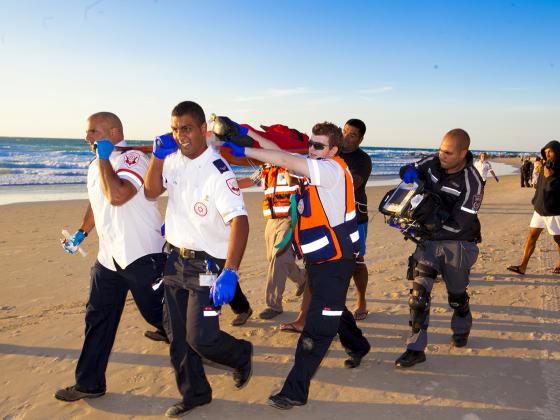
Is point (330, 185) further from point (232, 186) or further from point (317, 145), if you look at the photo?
point (232, 186)

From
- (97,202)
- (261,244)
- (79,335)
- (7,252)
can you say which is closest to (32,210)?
(7,252)

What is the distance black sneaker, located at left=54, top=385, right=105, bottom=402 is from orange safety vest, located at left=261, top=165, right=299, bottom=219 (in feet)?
7.79

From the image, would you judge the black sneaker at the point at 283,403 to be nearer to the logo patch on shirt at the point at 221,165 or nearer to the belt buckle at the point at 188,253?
the belt buckle at the point at 188,253

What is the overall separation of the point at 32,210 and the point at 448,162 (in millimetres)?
12604

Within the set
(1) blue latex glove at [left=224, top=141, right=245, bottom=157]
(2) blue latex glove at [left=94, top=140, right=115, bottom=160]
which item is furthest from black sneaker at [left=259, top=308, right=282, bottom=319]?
(2) blue latex glove at [left=94, top=140, right=115, bottom=160]

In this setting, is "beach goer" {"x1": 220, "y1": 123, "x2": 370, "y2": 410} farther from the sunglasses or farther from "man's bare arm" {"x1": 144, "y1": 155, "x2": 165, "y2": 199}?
"man's bare arm" {"x1": 144, "y1": 155, "x2": 165, "y2": 199}

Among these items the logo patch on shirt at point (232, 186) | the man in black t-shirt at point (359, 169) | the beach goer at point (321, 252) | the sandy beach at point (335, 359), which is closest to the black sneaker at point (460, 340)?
the sandy beach at point (335, 359)

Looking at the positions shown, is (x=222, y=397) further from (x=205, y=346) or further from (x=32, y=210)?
(x=32, y=210)

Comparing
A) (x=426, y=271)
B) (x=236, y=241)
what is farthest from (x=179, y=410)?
(x=426, y=271)

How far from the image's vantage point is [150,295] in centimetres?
391

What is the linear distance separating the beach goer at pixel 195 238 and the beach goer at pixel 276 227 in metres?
1.27

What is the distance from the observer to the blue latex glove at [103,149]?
11.4ft

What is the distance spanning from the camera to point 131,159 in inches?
146

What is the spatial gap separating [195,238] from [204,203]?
0.27 meters
